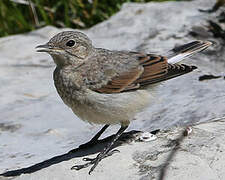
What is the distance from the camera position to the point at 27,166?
5.83m


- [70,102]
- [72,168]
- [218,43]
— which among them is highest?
[70,102]

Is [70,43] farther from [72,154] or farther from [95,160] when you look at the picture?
[95,160]

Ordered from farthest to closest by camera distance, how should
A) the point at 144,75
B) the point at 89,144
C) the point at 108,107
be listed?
the point at 89,144 → the point at 144,75 → the point at 108,107

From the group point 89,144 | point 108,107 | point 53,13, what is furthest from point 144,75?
point 53,13

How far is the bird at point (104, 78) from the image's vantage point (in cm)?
525

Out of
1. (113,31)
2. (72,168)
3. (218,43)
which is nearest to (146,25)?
(113,31)

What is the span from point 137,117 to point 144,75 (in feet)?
3.93

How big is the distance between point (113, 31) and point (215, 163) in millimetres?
4882

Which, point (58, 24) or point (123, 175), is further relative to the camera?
point (58, 24)

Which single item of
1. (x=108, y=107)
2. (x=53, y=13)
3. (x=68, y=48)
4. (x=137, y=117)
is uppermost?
(x=68, y=48)

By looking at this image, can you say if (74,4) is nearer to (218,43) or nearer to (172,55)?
(218,43)

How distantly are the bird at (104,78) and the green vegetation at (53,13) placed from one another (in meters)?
3.90

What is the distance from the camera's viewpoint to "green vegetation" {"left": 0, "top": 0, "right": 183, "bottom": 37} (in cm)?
959

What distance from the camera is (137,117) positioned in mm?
6734
